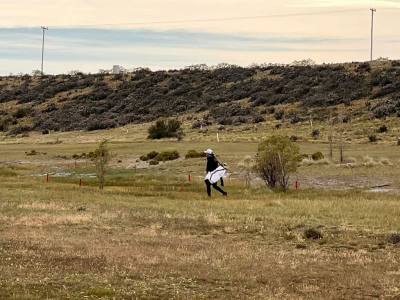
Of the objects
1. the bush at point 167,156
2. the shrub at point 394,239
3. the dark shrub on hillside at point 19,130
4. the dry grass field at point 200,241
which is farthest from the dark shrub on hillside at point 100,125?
the shrub at point 394,239

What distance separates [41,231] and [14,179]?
20937 millimetres

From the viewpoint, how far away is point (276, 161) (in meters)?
31.3

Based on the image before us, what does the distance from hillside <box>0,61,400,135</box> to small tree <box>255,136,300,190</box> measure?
38.9 meters

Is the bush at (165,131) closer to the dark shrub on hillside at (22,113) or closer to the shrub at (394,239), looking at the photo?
the dark shrub on hillside at (22,113)

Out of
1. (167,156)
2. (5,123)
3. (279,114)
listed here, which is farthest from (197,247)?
(5,123)

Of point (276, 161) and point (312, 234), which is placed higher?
point (276, 161)

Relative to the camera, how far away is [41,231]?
17.7 m

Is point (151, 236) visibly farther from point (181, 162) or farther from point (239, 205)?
point (181, 162)

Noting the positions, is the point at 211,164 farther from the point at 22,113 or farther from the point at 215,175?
the point at 22,113

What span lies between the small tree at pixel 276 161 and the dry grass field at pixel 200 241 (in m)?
0.98

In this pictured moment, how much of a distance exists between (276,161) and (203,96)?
223ft

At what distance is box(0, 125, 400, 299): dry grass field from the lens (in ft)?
37.8

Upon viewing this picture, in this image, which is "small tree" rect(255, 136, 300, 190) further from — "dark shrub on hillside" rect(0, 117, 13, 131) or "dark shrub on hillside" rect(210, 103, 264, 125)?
"dark shrub on hillside" rect(0, 117, 13, 131)

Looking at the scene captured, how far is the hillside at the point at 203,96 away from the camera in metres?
80.3
